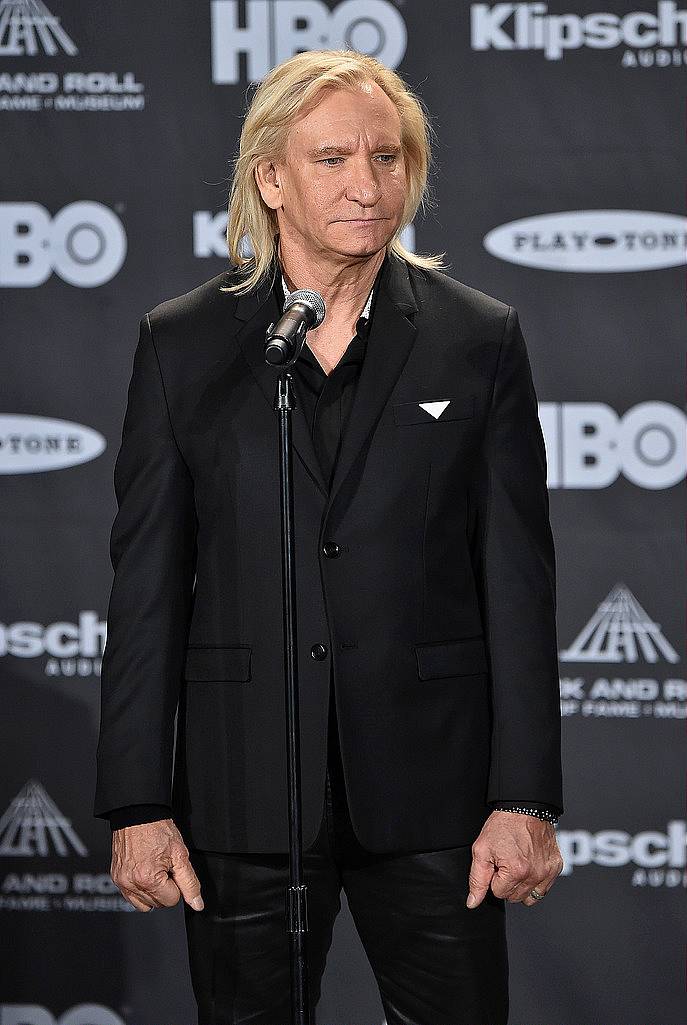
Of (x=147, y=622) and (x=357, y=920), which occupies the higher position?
(x=147, y=622)

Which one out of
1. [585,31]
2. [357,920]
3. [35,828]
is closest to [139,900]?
[357,920]

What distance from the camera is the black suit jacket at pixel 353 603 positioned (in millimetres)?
1962

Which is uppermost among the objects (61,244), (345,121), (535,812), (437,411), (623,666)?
(61,244)

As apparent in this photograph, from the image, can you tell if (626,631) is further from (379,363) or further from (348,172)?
(348,172)

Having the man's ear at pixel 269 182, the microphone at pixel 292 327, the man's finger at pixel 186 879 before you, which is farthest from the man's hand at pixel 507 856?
the man's ear at pixel 269 182

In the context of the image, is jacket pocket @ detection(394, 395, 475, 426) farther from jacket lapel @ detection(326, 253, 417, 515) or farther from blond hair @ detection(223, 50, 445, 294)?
blond hair @ detection(223, 50, 445, 294)

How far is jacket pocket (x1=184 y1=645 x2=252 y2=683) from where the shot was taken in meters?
2.00

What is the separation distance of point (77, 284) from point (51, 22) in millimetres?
661

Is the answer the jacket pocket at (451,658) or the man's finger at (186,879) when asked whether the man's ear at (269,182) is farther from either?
the man's finger at (186,879)

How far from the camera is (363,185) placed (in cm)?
198

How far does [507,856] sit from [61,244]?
2.07 m

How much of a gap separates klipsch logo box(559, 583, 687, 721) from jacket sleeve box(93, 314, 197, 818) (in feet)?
4.84

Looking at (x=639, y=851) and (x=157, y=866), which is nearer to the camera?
(x=157, y=866)

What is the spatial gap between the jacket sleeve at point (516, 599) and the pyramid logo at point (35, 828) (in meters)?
1.75
